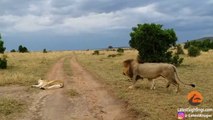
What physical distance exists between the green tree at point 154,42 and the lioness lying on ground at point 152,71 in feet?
42.7

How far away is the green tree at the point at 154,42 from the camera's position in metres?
27.7

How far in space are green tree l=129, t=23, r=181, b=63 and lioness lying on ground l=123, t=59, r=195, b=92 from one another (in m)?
13.0

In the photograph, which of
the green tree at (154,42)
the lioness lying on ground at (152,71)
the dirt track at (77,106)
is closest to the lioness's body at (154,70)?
the lioness lying on ground at (152,71)

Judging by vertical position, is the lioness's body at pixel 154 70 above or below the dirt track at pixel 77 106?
above

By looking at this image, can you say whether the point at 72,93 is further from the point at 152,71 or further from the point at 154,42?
the point at 154,42

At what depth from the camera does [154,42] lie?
27906 millimetres

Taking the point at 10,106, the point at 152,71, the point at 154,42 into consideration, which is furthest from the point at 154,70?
the point at 154,42

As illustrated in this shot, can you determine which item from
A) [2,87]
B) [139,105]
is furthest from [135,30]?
[139,105]

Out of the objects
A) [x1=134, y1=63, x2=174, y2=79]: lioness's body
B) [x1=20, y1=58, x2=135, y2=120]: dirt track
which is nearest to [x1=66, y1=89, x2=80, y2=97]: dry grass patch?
[x1=20, y1=58, x2=135, y2=120]: dirt track

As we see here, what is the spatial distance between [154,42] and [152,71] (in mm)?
14627

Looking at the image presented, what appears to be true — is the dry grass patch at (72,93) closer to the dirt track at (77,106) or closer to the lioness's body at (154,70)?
the dirt track at (77,106)

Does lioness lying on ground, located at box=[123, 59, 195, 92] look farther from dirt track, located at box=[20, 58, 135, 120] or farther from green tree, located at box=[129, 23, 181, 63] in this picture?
green tree, located at box=[129, 23, 181, 63]

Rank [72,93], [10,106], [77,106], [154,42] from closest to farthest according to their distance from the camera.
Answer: [10,106], [77,106], [72,93], [154,42]

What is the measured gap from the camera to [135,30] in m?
30.0
